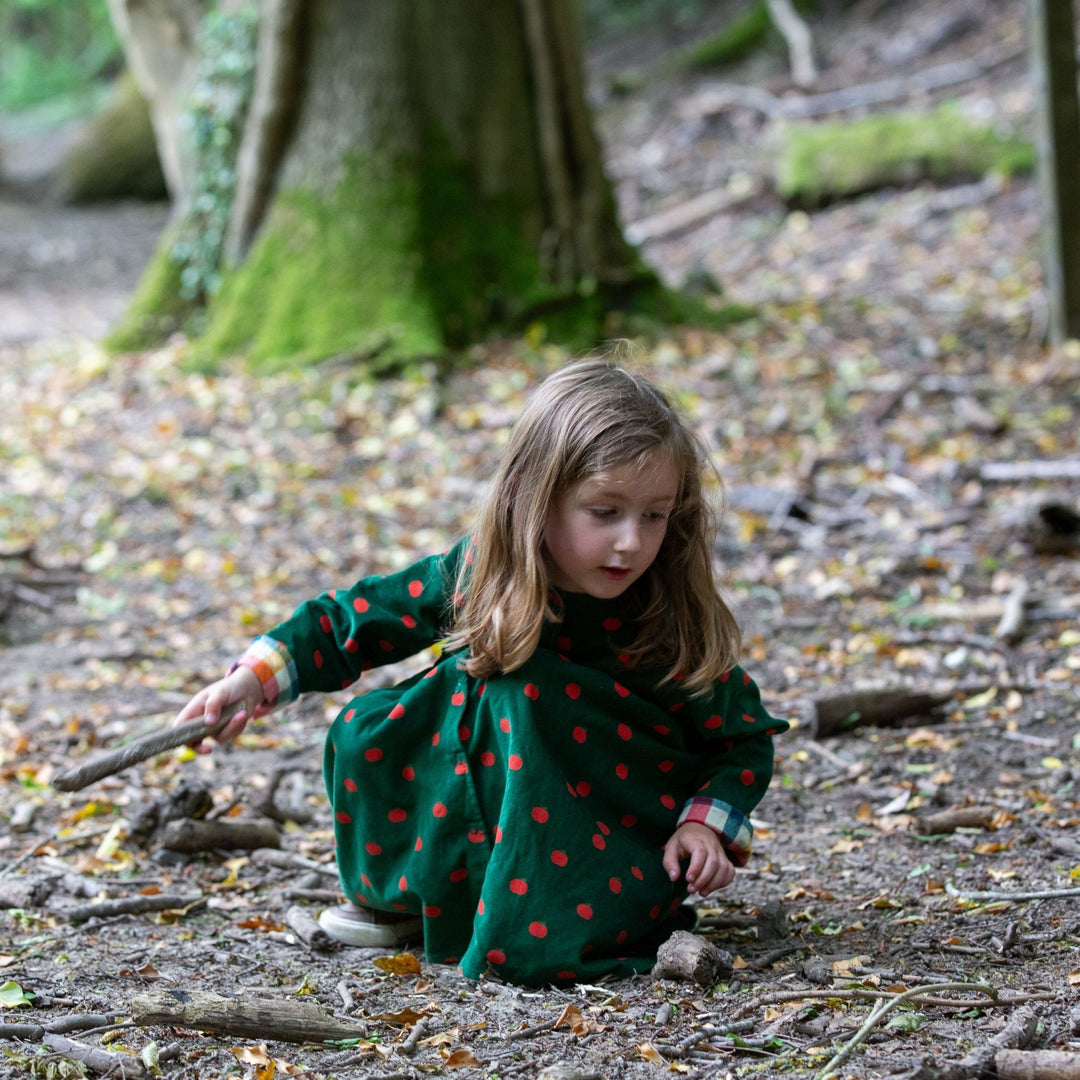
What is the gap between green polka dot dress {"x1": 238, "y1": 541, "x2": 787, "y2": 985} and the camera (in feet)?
8.32

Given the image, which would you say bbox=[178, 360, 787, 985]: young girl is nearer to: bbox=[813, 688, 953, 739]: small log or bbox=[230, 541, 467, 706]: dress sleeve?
bbox=[230, 541, 467, 706]: dress sleeve

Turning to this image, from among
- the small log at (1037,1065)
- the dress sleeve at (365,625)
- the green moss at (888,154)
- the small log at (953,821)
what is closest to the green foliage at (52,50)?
the green moss at (888,154)

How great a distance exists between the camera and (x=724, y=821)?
2625 mm

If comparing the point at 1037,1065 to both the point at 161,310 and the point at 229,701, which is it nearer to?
the point at 229,701

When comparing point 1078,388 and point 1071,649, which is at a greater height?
point 1078,388

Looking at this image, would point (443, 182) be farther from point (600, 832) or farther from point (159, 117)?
point (600, 832)

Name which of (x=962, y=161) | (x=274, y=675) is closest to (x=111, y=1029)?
(x=274, y=675)

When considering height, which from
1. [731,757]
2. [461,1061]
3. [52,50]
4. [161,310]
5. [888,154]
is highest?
[52,50]

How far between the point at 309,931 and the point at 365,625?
2.40 ft

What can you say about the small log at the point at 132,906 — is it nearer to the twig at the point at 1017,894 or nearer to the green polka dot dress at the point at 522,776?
the green polka dot dress at the point at 522,776

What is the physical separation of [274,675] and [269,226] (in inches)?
219

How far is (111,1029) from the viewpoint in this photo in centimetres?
222

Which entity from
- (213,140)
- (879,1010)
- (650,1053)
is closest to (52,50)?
(213,140)

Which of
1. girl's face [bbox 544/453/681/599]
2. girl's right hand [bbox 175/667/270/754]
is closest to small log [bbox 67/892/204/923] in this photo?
girl's right hand [bbox 175/667/270/754]
